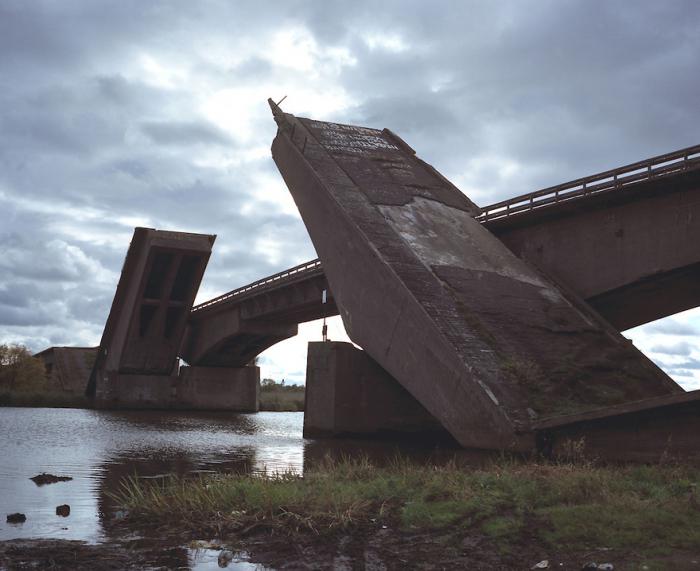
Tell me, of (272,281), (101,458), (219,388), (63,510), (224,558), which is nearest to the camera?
(224,558)

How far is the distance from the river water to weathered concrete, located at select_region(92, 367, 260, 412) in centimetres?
1970

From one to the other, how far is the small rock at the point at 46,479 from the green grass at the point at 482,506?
450 centimetres

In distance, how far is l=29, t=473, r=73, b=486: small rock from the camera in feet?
45.8

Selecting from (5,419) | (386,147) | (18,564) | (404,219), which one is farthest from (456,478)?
(5,419)

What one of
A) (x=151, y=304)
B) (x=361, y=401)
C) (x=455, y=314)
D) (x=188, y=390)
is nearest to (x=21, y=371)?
(x=188, y=390)

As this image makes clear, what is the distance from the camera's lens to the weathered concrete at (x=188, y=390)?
5578 cm

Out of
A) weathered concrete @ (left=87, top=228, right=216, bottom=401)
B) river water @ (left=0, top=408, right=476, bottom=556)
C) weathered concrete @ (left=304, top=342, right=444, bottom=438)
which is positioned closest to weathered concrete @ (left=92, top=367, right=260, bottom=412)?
weathered concrete @ (left=87, top=228, right=216, bottom=401)

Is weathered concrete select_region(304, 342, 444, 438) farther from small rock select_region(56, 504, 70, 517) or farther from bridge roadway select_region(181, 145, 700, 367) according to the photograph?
small rock select_region(56, 504, 70, 517)

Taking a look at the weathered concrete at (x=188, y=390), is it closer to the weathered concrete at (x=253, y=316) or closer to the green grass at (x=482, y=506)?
the weathered concrete at (x=253, y=316)

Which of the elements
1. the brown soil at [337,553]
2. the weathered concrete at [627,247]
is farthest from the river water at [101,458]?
the weathered concrete at [627,247]

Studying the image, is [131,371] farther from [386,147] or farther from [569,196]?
[569,196]

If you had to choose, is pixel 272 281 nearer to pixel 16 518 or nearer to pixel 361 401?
pixel 361 401

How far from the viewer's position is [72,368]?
69.9 m

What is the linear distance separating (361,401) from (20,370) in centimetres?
4796
